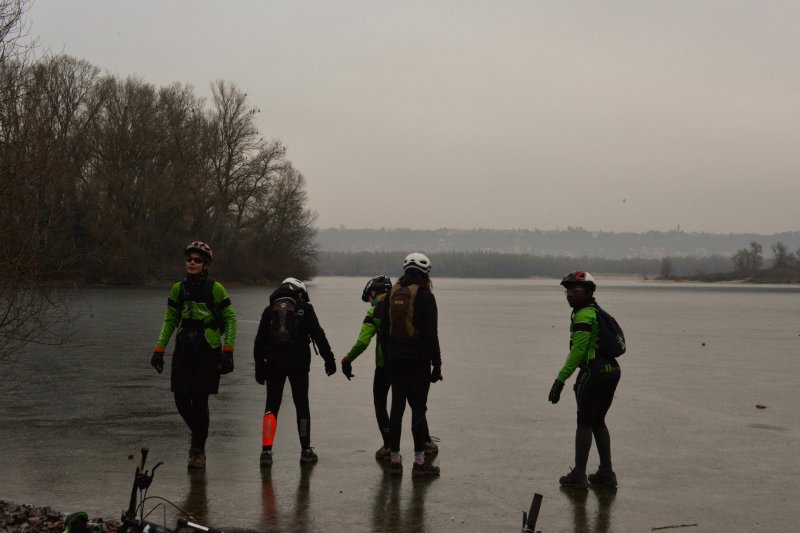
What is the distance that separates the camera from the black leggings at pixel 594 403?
7.71 meters

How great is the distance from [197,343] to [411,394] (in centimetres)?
187

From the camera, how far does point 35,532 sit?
5668 mm

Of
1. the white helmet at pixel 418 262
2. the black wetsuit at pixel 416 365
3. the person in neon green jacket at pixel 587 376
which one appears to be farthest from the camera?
the white helmet at pixel 418 262

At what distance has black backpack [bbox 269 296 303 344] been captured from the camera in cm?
843

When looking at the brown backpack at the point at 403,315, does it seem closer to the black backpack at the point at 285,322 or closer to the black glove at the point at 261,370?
the black backpack at the point at 285,322

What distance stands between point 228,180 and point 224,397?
6512 centimetres

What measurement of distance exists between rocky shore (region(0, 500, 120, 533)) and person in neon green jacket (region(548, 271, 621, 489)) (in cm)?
363

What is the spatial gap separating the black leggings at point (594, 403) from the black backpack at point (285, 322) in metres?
2.51

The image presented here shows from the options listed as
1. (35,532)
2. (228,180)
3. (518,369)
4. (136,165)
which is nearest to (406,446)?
(35,532)

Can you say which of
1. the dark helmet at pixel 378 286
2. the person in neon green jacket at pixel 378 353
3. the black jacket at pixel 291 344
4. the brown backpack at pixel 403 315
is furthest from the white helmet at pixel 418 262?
the black jacket at pixel 291 344

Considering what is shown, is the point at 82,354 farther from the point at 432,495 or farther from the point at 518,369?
the point at 432,495

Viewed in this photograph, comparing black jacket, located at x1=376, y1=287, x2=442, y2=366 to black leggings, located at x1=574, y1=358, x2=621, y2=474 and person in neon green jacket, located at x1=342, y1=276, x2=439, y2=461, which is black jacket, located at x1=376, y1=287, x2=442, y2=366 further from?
black leggings, located at x1=574, y1=358, x2=621, y2=474

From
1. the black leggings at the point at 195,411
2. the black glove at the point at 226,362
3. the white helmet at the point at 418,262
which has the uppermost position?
the white helmet at the point at 418,262

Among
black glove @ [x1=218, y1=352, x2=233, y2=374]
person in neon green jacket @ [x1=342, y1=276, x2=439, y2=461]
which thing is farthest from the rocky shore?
person in neon green jacket @ [x1=342, y1=276, x2=439, y2=461]
